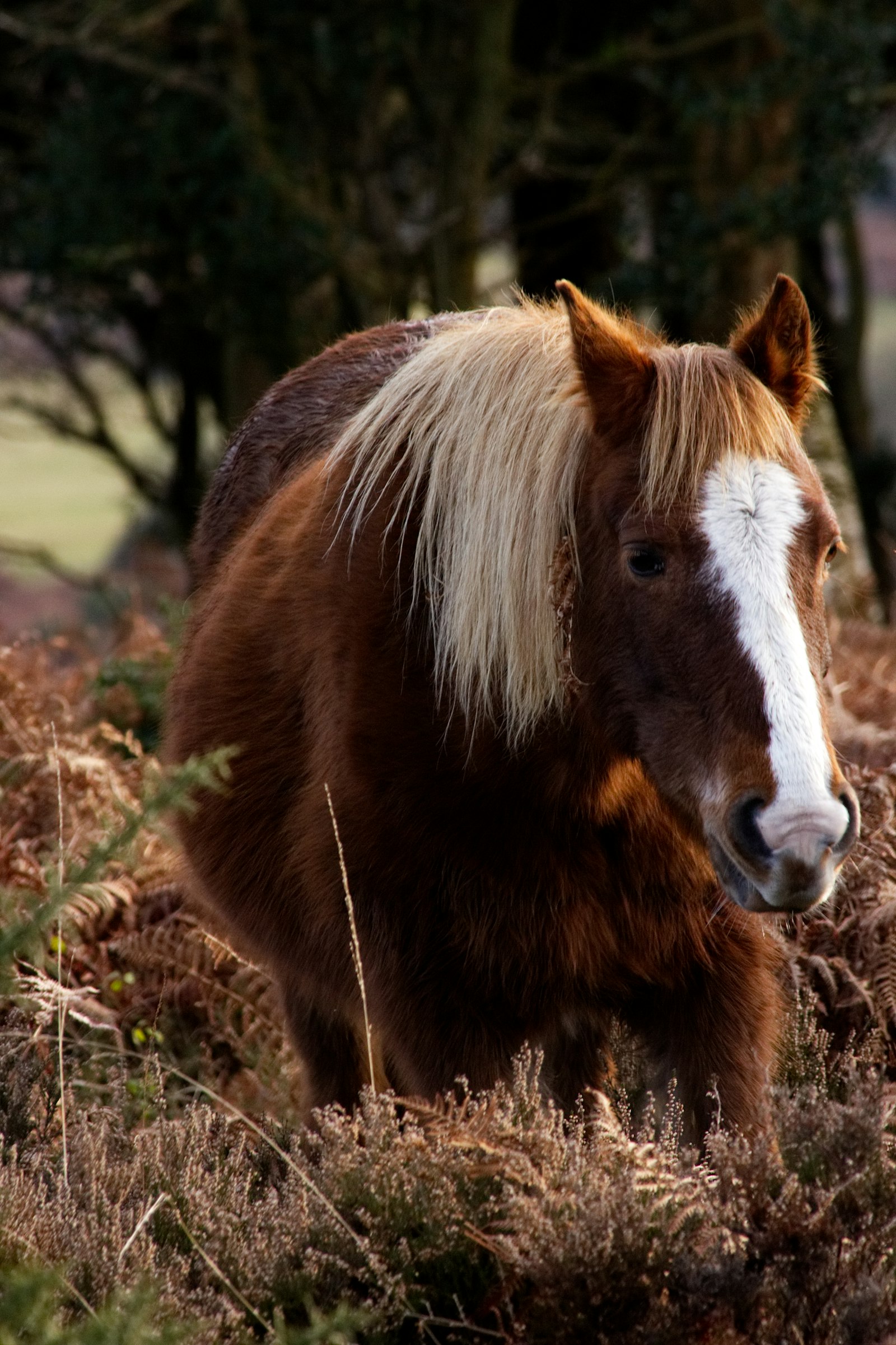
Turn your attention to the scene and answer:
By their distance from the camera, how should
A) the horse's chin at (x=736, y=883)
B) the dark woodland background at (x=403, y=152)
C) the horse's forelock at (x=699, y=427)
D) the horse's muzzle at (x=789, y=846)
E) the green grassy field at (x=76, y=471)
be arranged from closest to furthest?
the horse's muzzle at (x=789, y=846) → the horse's chin at (x=736, y=883) → the horse's forelock at (x=699, y=427) → the dark woodland background at (x=403, y=152) → the green grassy field at (x=76, y=471)

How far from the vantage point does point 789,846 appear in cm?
224

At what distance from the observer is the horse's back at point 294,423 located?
3.96 m

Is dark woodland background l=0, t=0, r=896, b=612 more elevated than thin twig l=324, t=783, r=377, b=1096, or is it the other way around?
dark woodland background l=0, t=0, r=896, b=612

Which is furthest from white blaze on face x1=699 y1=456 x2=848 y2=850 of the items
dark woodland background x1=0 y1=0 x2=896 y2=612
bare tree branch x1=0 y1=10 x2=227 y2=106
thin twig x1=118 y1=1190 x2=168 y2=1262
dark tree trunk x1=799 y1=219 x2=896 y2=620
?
dark tree trunk x1=799 y1=219 x2=896 y2=620

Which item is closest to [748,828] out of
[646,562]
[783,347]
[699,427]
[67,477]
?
[646,562]

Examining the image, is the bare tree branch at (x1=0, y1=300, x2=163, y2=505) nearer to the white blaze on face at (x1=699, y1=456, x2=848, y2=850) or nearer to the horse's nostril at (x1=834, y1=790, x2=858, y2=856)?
the white blaze on face at (x1=699, y1=456, x2=848, y2=850)

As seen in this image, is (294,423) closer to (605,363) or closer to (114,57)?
(605,363)

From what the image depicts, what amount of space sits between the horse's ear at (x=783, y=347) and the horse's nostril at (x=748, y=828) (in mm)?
866

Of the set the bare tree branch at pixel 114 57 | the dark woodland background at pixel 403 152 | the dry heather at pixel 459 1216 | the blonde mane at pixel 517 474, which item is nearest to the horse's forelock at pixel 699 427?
the blonde mane at pixel 517 474

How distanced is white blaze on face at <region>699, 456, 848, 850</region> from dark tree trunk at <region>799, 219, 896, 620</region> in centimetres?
756

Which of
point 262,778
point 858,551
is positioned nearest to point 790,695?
point 262,778

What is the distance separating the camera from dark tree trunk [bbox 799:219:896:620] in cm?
1087

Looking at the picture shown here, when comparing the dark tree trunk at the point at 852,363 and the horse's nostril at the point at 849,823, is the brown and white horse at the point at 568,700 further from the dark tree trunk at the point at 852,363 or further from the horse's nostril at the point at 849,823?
the dark tree trunk at the point at 852,363

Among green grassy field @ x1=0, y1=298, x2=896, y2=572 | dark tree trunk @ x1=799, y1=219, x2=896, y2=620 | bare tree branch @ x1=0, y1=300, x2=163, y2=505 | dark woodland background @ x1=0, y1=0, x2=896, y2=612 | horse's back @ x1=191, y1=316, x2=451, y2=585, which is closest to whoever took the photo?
horse's back @ x1=191, y1=316, x2=451, y2=585
